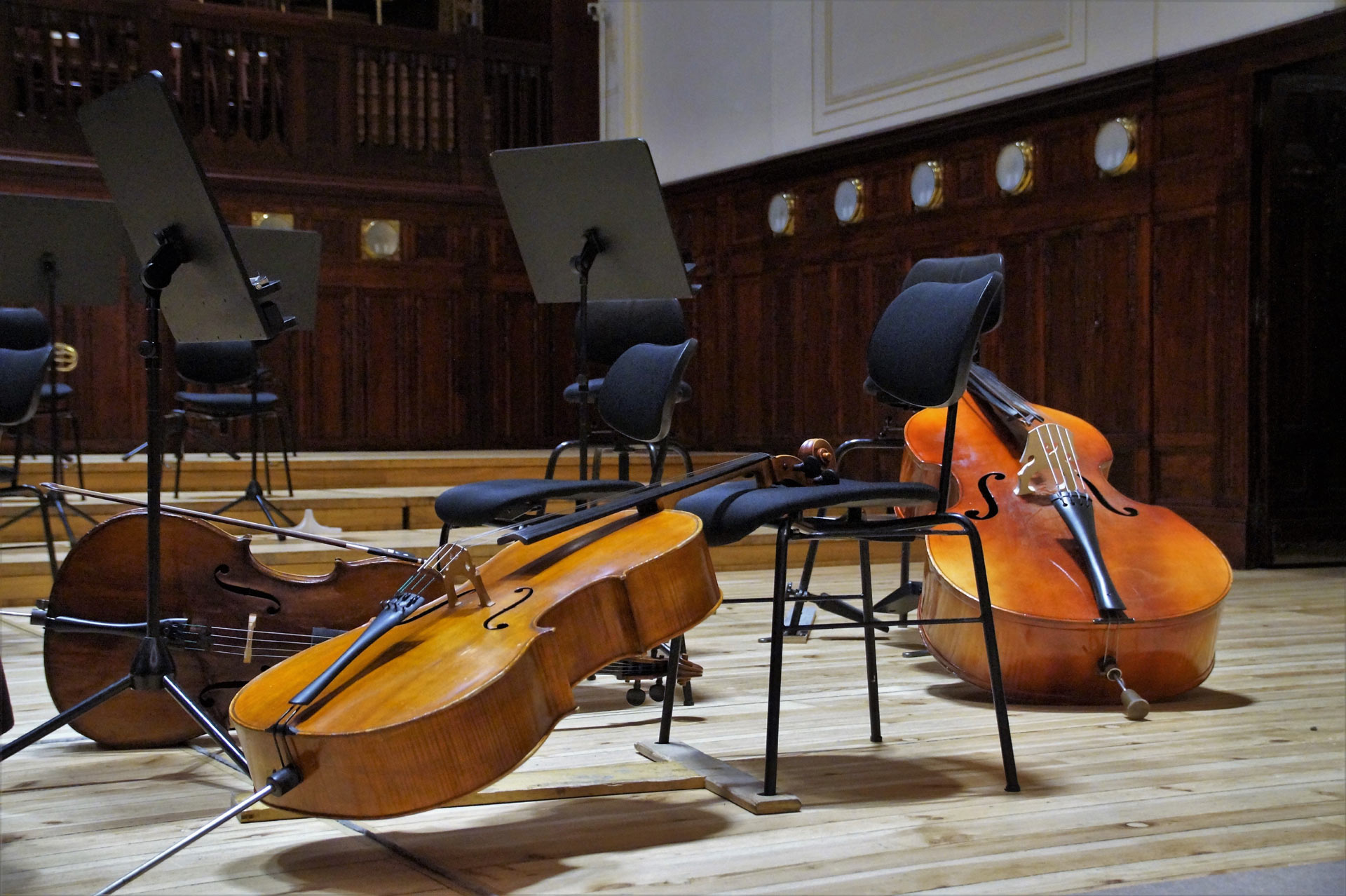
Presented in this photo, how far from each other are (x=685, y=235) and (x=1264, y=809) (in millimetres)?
6615

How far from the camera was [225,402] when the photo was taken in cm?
583

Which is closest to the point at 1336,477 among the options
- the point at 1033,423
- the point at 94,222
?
the point at 1033,423

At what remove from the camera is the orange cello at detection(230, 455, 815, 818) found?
5.43 feet

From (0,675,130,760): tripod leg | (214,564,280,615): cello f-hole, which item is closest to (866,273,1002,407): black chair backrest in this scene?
(214,564,280,615): cello f-hole

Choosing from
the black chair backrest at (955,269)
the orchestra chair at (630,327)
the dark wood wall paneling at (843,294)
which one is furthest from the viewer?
the dark wood wall paneling at (843,294)

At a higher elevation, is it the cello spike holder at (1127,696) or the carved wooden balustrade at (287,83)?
the carved wooden balustrade at (287,83)

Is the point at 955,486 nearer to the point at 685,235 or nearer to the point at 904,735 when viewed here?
the point at 904,735

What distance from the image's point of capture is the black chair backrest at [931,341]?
2.44 metres

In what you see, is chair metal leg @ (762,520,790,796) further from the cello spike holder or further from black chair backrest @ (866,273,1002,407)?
the cello spike holder

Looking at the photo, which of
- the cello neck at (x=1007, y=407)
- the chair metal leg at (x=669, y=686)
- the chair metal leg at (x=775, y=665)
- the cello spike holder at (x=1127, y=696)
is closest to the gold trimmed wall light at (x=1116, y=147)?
the cello neck at (x=1007, y=407)

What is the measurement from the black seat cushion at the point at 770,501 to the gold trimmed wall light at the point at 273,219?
6.29 metres

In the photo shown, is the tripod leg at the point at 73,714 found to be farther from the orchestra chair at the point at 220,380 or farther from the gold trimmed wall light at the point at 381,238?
the gold trimmed wall light at the point at 381,238

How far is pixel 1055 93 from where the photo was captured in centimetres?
630

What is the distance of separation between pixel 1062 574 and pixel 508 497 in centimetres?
122
